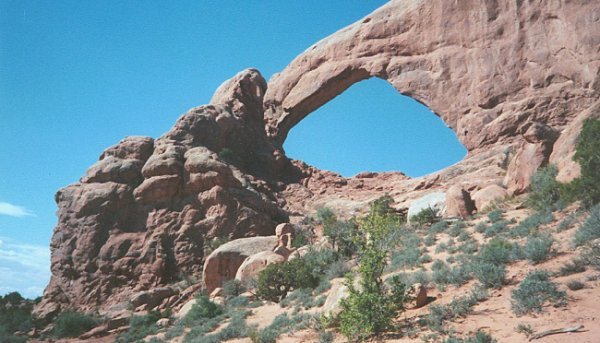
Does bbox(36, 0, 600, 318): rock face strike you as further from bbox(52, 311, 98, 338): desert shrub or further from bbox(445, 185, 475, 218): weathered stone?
bbox(52, 311, 98, 338): desert shrub

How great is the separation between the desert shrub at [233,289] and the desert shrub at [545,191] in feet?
34.0

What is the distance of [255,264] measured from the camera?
17.5m

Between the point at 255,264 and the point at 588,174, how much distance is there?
Answer: 37.7ft

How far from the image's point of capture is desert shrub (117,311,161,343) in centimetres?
1578

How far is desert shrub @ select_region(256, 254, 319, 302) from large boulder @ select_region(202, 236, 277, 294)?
458 cm

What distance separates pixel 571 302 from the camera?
23.0 feet

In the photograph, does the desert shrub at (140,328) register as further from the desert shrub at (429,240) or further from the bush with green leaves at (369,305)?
the desert shrub at (429,240)

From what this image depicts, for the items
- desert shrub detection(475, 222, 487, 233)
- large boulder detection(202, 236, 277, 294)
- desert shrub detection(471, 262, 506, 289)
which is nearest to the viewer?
desert shrub detection(471, 262, 506, 289)

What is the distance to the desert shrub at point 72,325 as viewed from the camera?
1902cm

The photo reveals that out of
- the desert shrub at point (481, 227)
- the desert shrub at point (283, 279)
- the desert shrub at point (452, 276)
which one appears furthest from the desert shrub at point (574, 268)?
the desert shrub at point (283, 279)

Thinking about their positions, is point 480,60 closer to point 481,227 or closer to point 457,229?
point 457,229

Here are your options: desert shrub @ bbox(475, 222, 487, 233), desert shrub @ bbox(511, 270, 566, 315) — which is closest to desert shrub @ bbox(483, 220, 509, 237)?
desert shrub @ bbox(475, 222, 487, 233)

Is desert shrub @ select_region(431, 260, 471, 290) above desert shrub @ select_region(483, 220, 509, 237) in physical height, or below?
below

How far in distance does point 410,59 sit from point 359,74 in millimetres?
4053
